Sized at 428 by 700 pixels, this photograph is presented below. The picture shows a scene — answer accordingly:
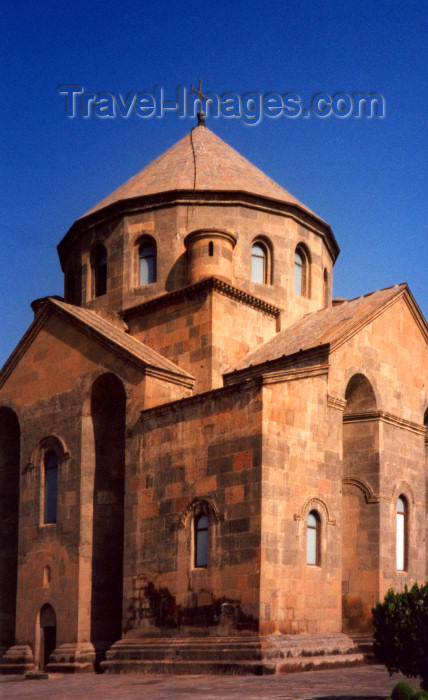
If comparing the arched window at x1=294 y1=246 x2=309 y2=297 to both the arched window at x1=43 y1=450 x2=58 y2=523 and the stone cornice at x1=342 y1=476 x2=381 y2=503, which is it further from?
the arched window at x1=43 y1=450 x2=58 y2=523

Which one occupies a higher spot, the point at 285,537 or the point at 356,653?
the point at 285,537

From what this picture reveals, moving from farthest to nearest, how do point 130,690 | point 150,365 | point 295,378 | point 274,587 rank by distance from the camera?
point 150,365
point 295,378
point 274,587
point 130,690

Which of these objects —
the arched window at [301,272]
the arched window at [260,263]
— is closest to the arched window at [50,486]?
the arched window at [260,263]

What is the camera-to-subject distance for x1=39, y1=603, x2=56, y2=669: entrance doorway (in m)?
23.3

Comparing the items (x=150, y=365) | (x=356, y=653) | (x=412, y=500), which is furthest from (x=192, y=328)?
(x=356, y=653)

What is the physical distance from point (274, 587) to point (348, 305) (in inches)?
338

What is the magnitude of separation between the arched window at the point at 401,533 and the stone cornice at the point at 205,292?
21.8 ft

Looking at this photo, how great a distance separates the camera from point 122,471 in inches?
926

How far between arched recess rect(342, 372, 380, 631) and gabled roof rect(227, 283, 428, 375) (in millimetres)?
1215

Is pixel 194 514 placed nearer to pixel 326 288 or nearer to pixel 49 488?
pixel 49 488

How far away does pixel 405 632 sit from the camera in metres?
14.6

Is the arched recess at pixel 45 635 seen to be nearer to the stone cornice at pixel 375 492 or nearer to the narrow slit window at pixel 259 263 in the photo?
the stone cornice at pixel 375 492

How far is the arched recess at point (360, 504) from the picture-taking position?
21031 mm

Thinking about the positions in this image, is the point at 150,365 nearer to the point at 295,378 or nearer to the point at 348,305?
the point at 295,378
